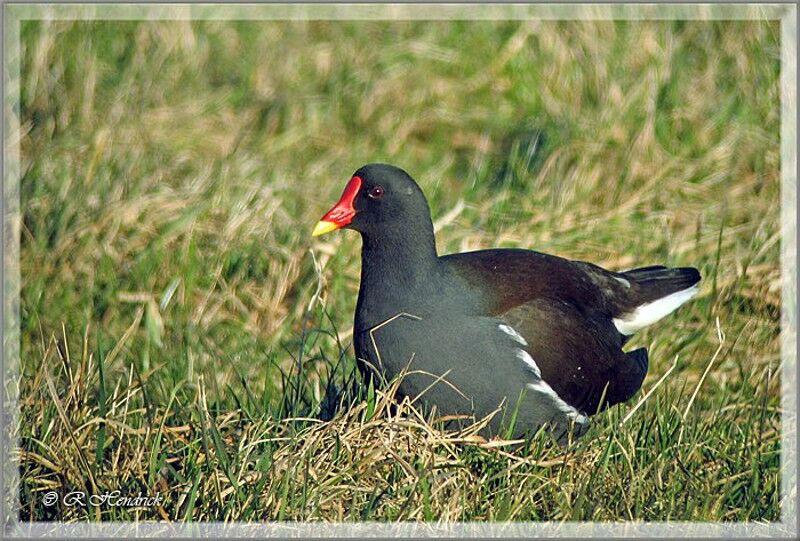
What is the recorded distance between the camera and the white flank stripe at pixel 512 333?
4.15 meters

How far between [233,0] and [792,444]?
2.53 m

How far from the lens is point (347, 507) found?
12.7 ft

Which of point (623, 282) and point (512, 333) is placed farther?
point (623, 282)

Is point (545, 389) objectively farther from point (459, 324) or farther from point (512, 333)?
point (459, 324)

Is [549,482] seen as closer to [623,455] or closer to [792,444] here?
[623,455]

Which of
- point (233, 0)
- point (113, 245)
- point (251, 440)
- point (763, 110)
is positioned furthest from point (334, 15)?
point (763, 110)

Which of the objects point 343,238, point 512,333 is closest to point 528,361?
point 512,333

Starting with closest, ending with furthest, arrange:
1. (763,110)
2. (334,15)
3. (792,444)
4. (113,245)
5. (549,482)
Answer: (549,482)
(792,444)
(334,15)
(113,245)
(763,110)

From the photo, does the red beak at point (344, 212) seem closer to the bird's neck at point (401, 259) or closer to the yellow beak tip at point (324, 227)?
the yellow beak tip at point (324, 227)

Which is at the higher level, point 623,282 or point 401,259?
point 401,259

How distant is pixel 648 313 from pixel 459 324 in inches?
40.8

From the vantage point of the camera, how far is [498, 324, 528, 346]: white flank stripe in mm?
4152

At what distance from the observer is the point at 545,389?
4207 mm

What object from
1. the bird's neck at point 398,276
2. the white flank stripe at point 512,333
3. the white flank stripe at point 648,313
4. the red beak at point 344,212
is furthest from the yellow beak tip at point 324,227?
the white flank stripe at point 648,313
